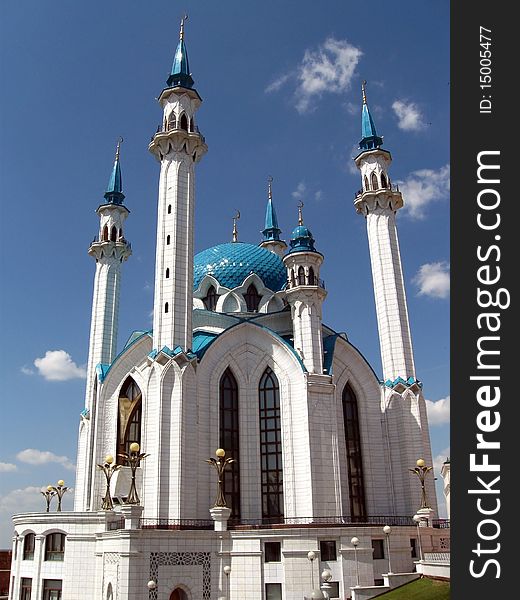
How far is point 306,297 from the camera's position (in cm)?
3506

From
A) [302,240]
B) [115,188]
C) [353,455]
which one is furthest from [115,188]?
[353,455]

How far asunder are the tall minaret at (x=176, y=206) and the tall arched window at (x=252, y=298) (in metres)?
9.41

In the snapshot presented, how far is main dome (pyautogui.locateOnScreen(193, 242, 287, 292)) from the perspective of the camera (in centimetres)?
4269

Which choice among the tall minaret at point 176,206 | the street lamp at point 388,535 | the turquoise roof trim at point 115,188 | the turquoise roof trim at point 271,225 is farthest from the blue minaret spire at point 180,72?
the street lamp at point 388,535

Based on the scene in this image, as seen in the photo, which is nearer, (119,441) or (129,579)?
(129,579)

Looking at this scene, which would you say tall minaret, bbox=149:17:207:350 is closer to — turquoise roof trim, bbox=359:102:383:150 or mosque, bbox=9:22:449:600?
mosque, bbox=9:22:449:600

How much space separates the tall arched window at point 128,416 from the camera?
112ft

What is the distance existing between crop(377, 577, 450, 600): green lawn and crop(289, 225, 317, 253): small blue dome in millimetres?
19410

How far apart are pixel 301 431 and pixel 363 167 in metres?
19.7

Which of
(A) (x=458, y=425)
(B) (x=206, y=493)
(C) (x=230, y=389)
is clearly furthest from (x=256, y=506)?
(A) (x=458, y=425)

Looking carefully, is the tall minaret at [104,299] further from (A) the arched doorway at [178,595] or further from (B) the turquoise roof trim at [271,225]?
(B) the turquoise roof trim at [271,225]

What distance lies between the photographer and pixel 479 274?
1041cm

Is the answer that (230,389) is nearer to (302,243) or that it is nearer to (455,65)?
(302,243)

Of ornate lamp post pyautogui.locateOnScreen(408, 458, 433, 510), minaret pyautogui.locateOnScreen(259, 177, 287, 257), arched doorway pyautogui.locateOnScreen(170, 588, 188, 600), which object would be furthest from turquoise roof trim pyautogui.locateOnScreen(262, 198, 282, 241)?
arched doorway pyautogui.locateOnScreen(170, 588, 188, 600)
